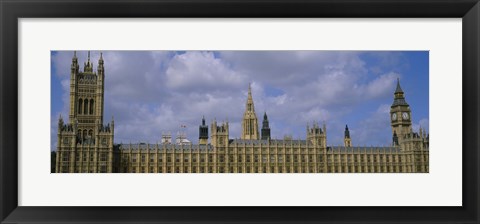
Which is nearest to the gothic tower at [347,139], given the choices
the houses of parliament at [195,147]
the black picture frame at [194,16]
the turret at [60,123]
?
the houses of parliament at [195,147]

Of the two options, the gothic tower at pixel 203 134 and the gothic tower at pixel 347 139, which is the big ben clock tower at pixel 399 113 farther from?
the gothic tower at pixel 203 134

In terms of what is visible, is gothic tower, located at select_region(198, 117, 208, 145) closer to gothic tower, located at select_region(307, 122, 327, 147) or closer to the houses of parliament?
→ the houses of parliament

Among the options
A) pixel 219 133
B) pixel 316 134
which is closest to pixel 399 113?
pixel 316 134

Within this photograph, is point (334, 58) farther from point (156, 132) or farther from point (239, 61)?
point (156, 132)

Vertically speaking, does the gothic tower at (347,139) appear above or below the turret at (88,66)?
below

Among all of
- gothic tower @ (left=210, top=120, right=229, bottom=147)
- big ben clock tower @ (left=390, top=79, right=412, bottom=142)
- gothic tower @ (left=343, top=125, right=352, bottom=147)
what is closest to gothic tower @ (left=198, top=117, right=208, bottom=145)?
gothic tower @ (left=210, top=120, right=229, bottom=147)

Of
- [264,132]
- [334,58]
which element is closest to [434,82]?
[334,58]
